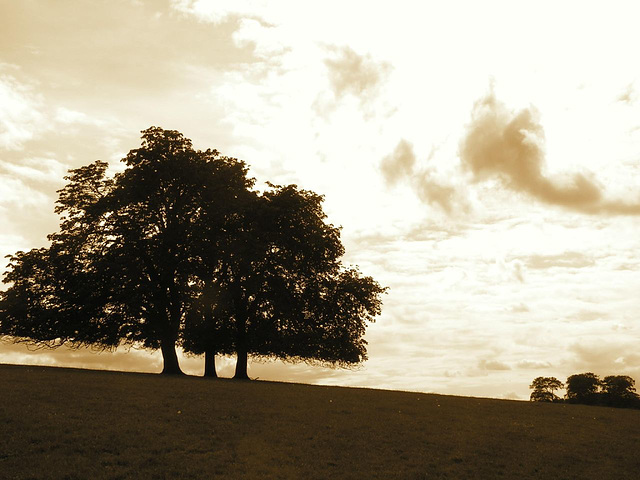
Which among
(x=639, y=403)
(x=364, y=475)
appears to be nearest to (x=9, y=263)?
(x=364, y=475)

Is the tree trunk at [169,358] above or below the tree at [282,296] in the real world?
below

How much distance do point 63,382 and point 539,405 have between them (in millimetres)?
32826

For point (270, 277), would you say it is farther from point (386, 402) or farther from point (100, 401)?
point (100, 401)

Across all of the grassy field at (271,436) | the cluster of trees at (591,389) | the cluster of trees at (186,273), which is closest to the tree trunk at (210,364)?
the cluster of trees at (186,273)

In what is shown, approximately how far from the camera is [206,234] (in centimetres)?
4778

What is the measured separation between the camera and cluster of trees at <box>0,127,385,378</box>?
46.7m

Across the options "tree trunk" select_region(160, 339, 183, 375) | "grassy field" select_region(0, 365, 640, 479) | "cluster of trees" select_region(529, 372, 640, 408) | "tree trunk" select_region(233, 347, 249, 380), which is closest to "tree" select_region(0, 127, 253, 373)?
"tree trunk" select_region(160, 339, 183, 375)

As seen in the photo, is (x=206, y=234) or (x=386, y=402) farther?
(x=206, y=234)

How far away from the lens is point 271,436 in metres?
25.0

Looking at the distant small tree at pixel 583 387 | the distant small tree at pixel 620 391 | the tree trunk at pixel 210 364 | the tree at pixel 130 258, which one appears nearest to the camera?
the tree at pixel 130 258

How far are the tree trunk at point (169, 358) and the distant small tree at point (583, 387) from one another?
255 ft

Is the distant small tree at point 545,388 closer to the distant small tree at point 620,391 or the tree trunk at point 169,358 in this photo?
the distant small tree at point 620,391

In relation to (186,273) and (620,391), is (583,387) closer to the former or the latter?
(620,391)

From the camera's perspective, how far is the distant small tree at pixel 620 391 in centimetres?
8838
